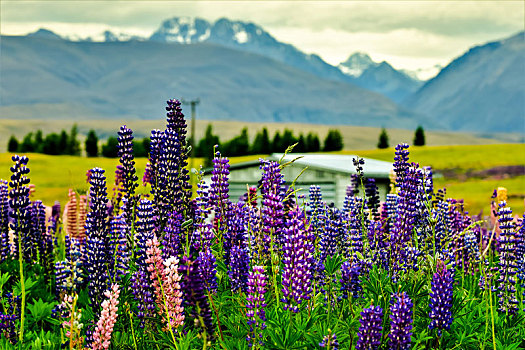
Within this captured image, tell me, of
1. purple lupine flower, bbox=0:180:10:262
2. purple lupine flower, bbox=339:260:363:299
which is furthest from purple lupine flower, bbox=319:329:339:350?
purple lupine flower, bbox=0:180:10:262

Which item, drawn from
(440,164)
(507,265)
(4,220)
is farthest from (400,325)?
(440,164)

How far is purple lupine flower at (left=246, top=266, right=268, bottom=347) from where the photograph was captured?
4.31 metres

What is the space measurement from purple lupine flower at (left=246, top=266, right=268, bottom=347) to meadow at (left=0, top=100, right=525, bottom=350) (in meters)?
0.01

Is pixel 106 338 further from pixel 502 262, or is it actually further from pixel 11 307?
pixel 502 262

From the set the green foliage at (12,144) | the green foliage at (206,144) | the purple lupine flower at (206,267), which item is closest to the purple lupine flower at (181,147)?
the purple lupine flower at (206,267)

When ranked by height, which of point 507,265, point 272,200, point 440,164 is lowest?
point 440,164

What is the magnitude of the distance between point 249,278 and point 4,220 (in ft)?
16.3

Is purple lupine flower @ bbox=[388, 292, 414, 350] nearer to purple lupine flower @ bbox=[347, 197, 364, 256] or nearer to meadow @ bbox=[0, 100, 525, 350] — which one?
meadow @ bbox=[0, 100, 525, 350]

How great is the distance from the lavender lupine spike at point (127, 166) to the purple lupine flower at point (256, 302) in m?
2.39

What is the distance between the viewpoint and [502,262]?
21.5 feet

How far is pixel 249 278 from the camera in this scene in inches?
175

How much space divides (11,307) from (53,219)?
214 inches

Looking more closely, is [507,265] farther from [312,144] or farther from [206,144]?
[312,144]

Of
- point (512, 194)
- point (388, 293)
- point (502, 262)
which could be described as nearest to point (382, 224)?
point (502, 262)
